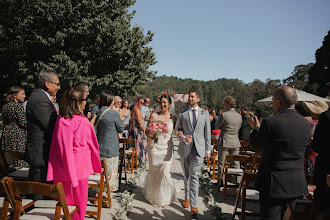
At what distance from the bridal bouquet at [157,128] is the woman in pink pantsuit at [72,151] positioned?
6.10 ft

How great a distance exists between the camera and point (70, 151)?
3.05 m

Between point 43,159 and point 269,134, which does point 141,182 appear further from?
point 269,134

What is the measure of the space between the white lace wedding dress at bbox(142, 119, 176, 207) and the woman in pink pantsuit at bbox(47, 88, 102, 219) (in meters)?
1.98

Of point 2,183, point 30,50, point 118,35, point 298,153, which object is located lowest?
point 2,183

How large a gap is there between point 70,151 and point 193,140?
2.49 meters

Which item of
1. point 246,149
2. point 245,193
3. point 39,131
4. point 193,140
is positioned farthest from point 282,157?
point 246,149

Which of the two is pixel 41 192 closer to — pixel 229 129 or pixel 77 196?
pixel 77 196

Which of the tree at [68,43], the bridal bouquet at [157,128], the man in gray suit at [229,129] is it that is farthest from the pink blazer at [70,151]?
the tree at [68,43]

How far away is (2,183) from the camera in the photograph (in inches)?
96.0

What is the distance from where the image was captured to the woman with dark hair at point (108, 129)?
4996 mm

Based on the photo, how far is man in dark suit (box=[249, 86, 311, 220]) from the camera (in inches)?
108

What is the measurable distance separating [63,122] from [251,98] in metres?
42.7

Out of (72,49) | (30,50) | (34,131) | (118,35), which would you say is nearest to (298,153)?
(34,131)

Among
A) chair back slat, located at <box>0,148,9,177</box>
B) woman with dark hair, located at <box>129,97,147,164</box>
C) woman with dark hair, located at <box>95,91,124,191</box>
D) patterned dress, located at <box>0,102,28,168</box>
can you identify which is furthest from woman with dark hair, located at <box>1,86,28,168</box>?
woman with dark hair, located at <box>129,97,147,164</box>
